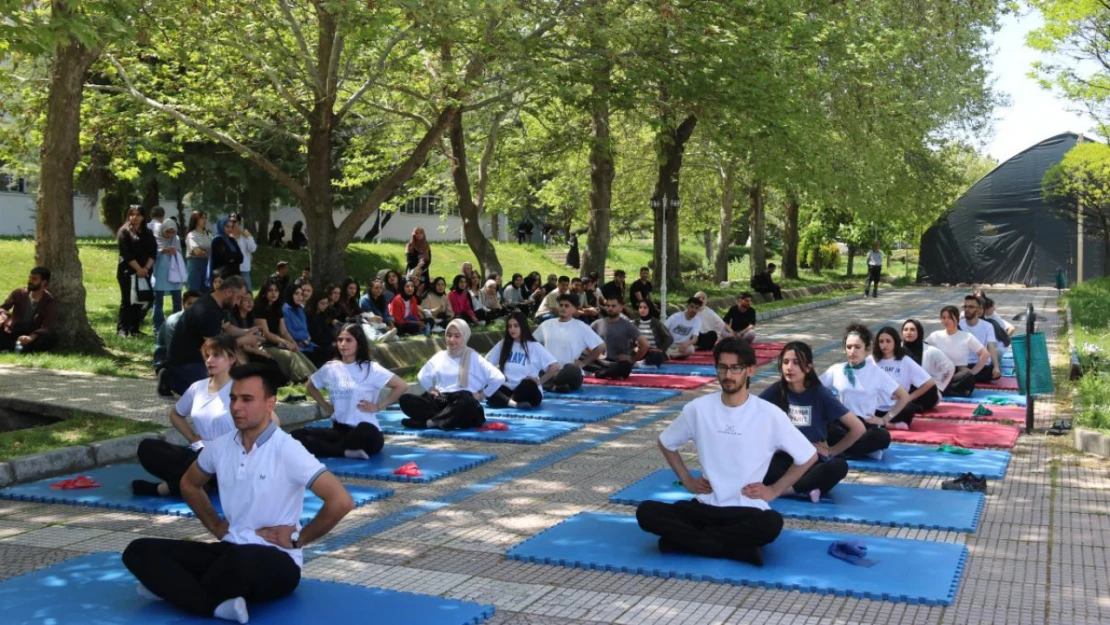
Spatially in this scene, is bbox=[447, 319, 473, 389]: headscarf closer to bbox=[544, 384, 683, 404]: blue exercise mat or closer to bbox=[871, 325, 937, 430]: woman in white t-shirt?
bbox=[544, 384, 683, 404]: blue exercise mat

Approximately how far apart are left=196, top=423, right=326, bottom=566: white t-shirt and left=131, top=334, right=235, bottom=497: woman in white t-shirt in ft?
9.26

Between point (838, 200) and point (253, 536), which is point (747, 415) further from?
point (838, 200)

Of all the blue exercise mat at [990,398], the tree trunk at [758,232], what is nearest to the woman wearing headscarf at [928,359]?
the blue exercise mat at [990,398]

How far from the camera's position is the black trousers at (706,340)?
66.6ft

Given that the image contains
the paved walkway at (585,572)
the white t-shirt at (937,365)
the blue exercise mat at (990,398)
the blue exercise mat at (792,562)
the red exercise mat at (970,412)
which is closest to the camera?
the paved walkway at (585,572)

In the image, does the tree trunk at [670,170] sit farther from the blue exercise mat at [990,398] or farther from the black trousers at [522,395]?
the black trousers at [522,395]

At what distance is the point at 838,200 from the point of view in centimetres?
3384

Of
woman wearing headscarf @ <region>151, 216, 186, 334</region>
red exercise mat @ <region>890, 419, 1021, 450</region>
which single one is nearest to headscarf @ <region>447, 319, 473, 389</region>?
red exercise mat @ <region>890, 419, 1021, 450</region>

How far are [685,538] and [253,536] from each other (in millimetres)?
2510

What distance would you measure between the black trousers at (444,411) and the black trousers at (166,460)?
11.8 feet

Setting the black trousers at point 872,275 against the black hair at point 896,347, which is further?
the black trousers at point 872,275

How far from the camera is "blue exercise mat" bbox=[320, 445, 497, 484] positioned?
978cm

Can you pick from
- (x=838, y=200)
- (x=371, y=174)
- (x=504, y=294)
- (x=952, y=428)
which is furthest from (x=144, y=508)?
(x=838, y=200)

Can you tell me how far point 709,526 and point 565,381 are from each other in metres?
8.43
